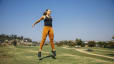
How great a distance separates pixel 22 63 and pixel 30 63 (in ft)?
1.17

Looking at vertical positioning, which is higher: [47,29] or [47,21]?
[47,21]

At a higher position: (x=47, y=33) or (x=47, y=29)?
(x=47, y=29)

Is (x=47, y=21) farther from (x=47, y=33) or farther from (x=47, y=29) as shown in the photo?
(x=47, y=33)

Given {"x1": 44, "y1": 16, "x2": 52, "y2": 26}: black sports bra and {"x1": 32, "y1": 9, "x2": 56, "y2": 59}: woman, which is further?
{"x1": 44, "y1": 16, "x2": 52, "y2": 26}: black sports bra

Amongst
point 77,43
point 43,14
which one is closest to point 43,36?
point 43,14

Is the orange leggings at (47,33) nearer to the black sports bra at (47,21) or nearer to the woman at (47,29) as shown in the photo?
the woman at (47,29)

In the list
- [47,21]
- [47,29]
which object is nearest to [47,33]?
[47,29]

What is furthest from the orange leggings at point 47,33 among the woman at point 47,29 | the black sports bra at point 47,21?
the black sports bra at point 47,21

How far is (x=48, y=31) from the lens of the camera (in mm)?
5691

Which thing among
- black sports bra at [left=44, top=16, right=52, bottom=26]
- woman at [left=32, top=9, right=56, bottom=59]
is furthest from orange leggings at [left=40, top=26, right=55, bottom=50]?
black sports bra at [left=44, top=16, right=52, bottom=26]

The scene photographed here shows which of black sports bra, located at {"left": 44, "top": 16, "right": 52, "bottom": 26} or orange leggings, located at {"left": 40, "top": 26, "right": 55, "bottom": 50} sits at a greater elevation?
black sports bra, located at {"left": 44, "top": 16, "right": 52, "bottom": 26}

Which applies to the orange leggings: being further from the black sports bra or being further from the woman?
the black sports bra

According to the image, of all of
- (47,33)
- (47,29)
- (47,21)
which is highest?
(47,21)

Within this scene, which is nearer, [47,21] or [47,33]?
[47,33]
